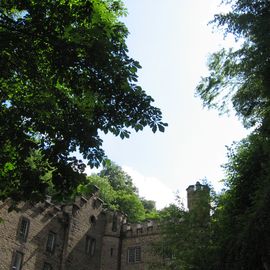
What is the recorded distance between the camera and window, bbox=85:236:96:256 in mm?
31312

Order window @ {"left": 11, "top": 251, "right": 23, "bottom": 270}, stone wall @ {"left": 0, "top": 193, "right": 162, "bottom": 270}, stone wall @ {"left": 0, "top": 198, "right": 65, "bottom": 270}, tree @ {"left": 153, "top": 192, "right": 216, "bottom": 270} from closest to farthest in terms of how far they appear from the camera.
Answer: tree @ {"left": 153, "top": 192, "right": 216, "bottom": 270} < stone wall @ {"left": 0, "top": 198, "right": 65, "bottom": 270} < window @ {"left": 11, "top": 251, "right": 23, "bottom": 270} < stone wall @ {"left": 0, "top": 193, "right": 162, "bottom": 270}

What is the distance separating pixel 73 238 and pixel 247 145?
48.5 ft

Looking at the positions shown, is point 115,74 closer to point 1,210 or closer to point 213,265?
point 213,265

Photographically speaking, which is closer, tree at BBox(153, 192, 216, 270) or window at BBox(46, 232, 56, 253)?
tree at BBox(153, 192, 216, 270)

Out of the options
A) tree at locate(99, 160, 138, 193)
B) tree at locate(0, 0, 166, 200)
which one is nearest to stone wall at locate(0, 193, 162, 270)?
tree at locate(0, 0, 166, 200)

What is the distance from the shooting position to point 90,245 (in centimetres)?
3180

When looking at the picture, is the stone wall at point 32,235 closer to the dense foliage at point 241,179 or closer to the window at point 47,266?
the window at point 47,266

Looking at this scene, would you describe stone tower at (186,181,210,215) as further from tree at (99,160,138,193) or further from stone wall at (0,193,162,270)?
tree at (99,160,138,193)

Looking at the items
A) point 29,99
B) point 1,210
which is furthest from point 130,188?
point 29,99

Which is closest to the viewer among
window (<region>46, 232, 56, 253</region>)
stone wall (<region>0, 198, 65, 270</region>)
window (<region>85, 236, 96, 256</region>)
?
stone wall (<region>0, 198, 65, 270</region>)

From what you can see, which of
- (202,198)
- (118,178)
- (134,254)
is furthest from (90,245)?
(118,178)

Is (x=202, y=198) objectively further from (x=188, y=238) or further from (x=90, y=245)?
(x=90, y=245)

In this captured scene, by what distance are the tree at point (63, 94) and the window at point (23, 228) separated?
1712 cm

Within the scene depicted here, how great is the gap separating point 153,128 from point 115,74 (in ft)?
4.90
